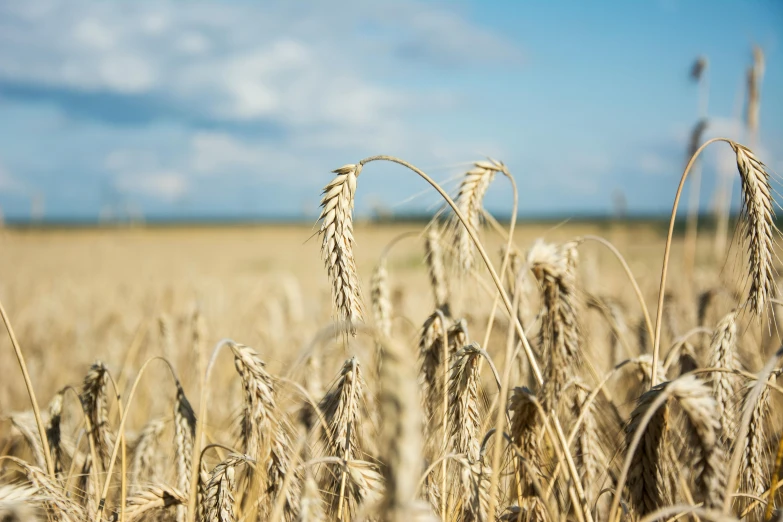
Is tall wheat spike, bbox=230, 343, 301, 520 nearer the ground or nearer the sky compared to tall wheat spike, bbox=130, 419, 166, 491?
nearer the sky

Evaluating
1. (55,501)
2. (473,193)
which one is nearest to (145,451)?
(55,501)

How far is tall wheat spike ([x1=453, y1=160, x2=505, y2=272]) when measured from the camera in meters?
1.58

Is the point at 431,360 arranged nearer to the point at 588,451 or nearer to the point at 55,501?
the point at 588,451

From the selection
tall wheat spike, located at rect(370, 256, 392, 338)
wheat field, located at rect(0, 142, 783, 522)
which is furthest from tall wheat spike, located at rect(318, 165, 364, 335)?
tall wheat spike, located at rect(370, 256, 392, 338)

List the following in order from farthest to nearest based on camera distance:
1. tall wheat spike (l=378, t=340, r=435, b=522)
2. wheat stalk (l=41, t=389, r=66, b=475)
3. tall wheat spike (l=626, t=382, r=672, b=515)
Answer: wheat stalk (l=41, t=389, r=66, b=475) → tall wheat spike (l=626, t=382, r=672, b=515) → tall wheat spike (l=378, t=340, r=435, b=522)

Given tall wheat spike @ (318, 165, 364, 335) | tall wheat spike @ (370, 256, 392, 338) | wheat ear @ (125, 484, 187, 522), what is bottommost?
wheat ear @ (125, 484, 187, 522)

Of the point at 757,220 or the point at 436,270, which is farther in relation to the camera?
the point at 436,270

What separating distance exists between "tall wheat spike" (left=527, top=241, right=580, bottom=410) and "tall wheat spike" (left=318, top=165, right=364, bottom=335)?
1.64 feet

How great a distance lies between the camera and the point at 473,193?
161cm

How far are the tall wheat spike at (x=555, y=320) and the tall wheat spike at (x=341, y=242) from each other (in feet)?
1.64

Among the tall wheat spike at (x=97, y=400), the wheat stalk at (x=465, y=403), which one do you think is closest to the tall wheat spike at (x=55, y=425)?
the tall wheat spike at (x=97, y=400)

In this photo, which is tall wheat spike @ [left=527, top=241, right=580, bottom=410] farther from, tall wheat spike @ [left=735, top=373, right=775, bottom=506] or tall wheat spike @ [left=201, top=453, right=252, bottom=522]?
tall wheat spike @ [left=201, top=453, right=252, bottom=522]

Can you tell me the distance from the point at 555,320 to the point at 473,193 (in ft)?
1.47

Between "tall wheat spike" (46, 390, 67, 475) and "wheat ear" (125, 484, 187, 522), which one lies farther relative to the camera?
"tall wheat spike" (46, 390, 67, 475)
